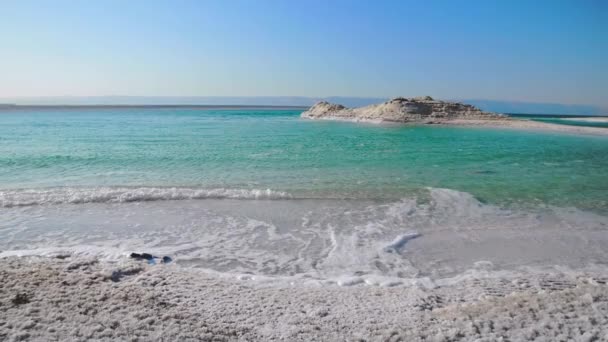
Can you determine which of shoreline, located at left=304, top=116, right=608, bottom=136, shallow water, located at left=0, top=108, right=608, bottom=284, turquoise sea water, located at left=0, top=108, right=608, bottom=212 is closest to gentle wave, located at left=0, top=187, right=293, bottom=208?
shallow water, located at left=0, top=108, right=608, bottom=284

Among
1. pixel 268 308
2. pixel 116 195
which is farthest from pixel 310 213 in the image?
pixel 116 195

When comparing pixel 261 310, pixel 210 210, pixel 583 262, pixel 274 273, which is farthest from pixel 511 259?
pixel 210 210

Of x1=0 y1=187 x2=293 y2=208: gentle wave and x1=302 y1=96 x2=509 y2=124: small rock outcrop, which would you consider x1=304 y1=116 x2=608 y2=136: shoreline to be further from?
x1=0 y1=187 x2=293 y2=208: gentle wave

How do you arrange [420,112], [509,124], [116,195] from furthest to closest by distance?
[420,112] → [509,124] → [116,195]

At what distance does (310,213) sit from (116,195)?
5575 mm

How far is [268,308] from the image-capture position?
166 inches

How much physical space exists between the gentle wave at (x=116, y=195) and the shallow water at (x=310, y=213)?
0.15ft

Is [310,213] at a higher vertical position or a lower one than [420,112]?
lower

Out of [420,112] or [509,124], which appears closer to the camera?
[509,124]

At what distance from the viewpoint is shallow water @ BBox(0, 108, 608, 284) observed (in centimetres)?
620

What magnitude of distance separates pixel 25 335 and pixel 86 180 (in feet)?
32.9

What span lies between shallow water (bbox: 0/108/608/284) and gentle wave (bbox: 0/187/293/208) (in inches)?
1.8

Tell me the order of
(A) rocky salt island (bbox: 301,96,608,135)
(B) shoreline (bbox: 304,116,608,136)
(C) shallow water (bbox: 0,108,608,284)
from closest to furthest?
(C) shallow water (bbox: 0,108,608,284) → (B) shoreline (bbox: 304,116,608,136) → (A) rocky salt island (bbox: 301,96,608,135)

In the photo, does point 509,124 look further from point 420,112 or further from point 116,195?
point 116,195
